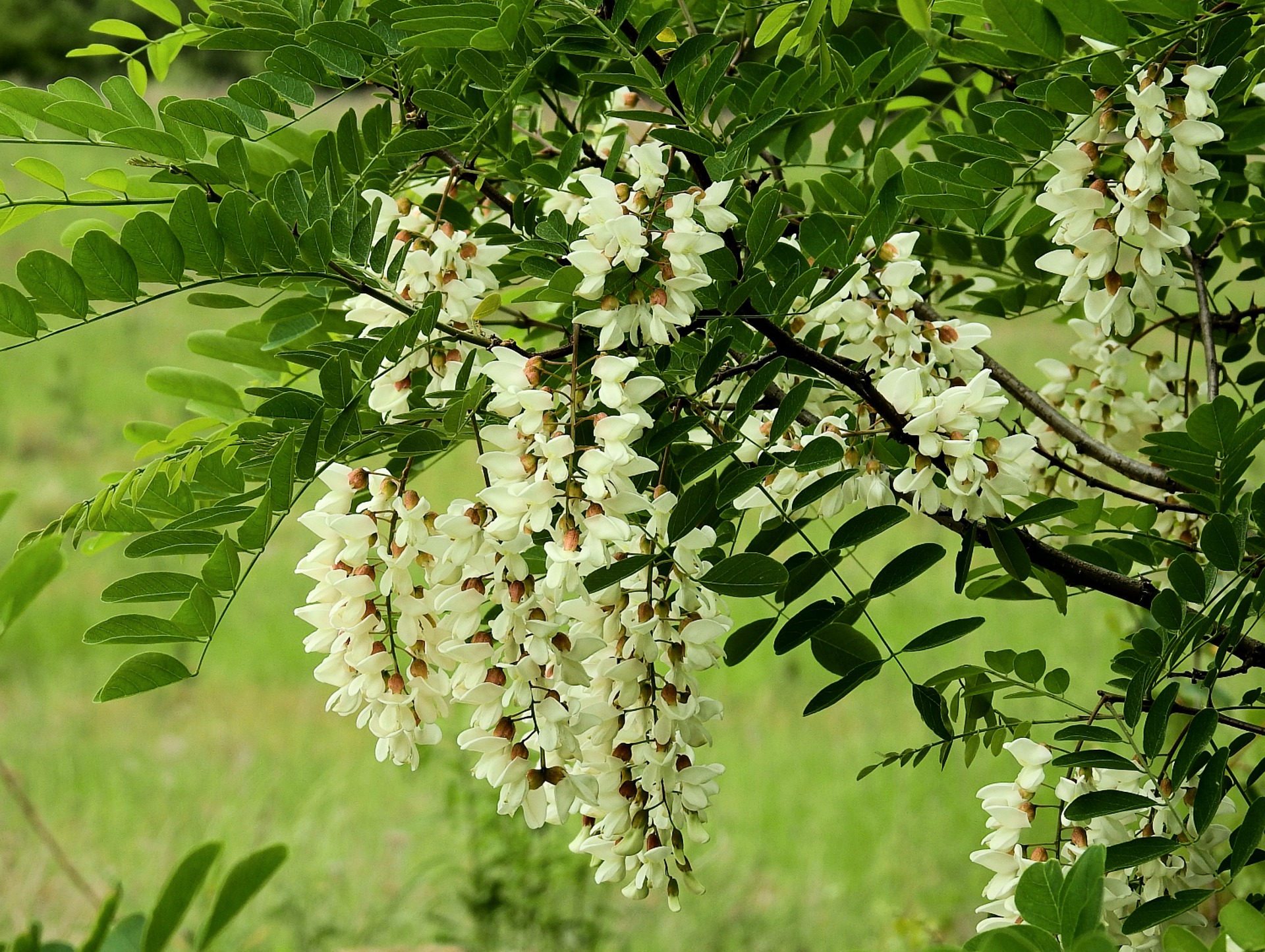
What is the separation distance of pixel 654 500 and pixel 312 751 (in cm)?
181

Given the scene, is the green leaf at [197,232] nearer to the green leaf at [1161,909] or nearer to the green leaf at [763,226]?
the green leaf at [763,226]

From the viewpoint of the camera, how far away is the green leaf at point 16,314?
0.44m

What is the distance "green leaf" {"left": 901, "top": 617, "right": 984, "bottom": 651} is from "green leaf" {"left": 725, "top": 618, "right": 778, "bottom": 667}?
6 cm

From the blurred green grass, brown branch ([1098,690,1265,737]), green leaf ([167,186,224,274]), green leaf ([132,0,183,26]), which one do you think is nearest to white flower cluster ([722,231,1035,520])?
brown branch ([1098,690,1265,737])

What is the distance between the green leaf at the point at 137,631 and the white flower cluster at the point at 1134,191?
38 centimetres

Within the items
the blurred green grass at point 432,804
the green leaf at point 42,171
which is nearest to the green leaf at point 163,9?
the green leaf at point 42,171

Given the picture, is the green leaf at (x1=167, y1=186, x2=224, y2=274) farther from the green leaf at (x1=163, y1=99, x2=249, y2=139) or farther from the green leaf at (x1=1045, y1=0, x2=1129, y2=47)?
the green leaf at (x1=1045, y1=0, x2=1129, y2=47)

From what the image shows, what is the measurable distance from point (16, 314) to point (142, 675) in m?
0.15

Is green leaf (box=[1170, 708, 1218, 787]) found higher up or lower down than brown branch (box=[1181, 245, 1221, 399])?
lower down

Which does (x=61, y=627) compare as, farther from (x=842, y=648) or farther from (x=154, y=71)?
(x=842, y=648)

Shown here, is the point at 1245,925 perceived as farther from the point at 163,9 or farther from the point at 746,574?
the point at 163,9

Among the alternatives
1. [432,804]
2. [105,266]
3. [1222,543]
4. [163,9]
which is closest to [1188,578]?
[1222,543]

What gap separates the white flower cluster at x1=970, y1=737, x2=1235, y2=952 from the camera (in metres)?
0.47

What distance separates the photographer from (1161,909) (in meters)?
0.44
